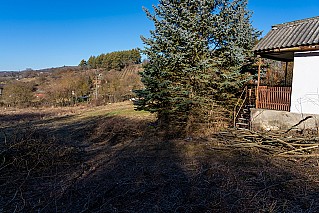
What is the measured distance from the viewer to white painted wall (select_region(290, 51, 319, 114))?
29.0 feet

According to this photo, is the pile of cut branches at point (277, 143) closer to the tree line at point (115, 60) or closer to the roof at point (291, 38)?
the roof at point (291, 38)

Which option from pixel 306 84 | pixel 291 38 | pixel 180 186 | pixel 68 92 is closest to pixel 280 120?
pixel 306 84

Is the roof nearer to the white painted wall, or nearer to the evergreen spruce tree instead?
the white painted wall

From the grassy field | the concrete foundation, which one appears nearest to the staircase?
the concrete foundation

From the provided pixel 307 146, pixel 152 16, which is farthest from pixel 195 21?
pixel 307 146

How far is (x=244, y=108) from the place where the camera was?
12.2 m

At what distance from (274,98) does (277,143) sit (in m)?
3.25

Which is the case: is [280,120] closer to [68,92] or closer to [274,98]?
[274,98]

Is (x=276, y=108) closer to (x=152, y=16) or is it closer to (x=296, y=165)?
(x=296, y=165)

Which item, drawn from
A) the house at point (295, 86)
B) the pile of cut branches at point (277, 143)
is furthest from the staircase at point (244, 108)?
the pile of cut branches at point (277, 143)

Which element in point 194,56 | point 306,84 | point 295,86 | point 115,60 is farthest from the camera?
point 115,60

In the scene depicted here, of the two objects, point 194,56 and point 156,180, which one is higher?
point 194,56

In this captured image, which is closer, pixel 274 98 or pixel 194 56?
pixel 274 98

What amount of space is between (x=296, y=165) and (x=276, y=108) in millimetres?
4582
